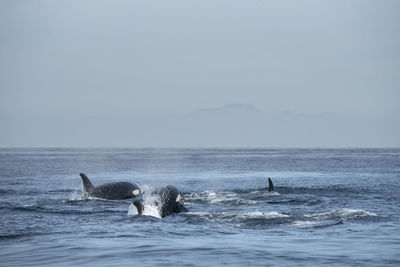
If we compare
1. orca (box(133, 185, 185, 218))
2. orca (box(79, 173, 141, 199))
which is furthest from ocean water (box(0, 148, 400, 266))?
orca (box(79, 173, 141, 199))

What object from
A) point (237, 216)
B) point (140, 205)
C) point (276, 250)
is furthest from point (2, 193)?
point (276, 250)

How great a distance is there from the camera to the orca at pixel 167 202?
894 inches

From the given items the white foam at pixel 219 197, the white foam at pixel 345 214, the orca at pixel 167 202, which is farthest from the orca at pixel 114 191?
the white foam at pixel 345 214

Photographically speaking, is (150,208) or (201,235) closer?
(201,235)

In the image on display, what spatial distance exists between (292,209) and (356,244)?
9.26 m

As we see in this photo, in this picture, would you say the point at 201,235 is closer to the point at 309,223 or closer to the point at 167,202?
the point at 309,223

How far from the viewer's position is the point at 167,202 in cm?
2358

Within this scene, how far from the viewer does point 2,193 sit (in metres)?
35.2

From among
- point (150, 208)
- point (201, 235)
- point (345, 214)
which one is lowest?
point (201, 235)

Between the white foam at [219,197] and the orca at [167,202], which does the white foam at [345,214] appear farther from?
the white foam at [219,197]

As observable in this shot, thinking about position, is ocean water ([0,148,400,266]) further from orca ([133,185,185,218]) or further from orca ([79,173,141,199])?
orca ([79,173,141,199])

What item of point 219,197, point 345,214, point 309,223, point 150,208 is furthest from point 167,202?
point 219,197

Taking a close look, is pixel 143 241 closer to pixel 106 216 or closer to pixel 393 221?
pixel 106 216

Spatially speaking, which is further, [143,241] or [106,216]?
[106,216]
